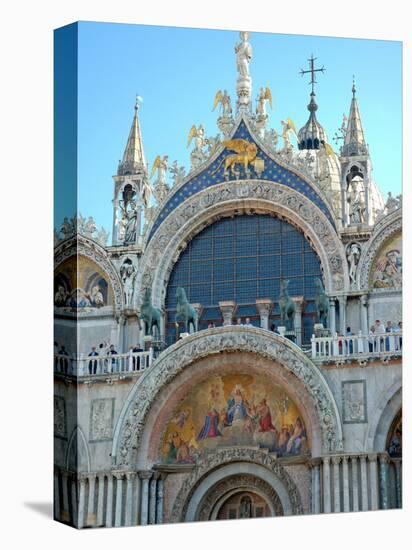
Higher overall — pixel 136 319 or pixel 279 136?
pixel 279 136

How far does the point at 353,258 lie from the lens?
20.0m

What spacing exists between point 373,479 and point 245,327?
2.54 meters

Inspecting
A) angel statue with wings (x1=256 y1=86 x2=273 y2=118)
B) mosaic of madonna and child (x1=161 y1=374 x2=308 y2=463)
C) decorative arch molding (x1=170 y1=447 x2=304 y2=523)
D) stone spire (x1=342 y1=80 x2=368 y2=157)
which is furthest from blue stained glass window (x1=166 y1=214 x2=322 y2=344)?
decorative arch molding (x1=170 y1=447 x2=304 y2=523)

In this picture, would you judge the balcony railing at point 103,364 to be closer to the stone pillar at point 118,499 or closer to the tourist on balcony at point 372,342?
the stone pillar at point 118,499

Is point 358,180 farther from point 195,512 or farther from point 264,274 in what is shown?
point 195,512

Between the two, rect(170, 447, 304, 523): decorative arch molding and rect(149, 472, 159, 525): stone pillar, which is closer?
rect(149, 472, 159, 525): stone pillar

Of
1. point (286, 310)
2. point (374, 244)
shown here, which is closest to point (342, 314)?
point (286, 310)

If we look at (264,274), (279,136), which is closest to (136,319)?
(264,274)

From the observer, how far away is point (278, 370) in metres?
19.9

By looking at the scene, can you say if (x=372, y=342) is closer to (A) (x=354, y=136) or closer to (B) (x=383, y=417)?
(B) (x=383, y=417)

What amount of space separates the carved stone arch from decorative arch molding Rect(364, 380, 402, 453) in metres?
3.62

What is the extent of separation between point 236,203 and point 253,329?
5.72 feet

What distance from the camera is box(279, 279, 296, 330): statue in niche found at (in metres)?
19.8

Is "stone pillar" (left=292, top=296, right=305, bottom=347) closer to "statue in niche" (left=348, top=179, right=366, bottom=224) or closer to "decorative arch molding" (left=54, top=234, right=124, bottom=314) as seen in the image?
"statue in niche" (left=348, top=179, right=366, bottom=224)
